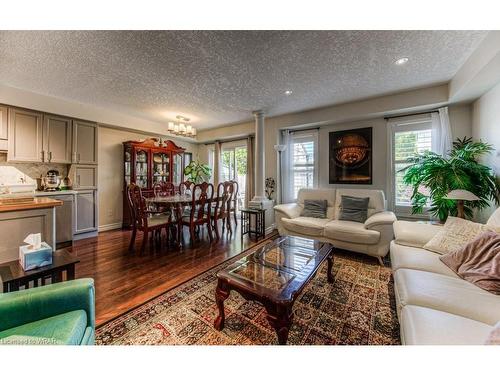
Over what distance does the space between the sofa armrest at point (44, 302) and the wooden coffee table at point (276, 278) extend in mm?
789

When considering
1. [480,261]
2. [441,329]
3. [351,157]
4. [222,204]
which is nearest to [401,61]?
[351,157]

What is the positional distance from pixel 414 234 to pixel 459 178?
43.6 inches

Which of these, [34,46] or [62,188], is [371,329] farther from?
[62,188]

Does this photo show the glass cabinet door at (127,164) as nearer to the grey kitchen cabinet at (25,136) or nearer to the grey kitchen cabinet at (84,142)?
the grey kitchen cabinet at (84,142)

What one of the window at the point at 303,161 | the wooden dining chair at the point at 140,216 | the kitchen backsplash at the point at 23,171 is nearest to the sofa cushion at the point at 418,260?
the window at the point at 303,161

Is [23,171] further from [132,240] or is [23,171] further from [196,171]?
[196,171]

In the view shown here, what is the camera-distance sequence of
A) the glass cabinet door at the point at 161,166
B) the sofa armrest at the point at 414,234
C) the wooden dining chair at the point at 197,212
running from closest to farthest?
the sofa armrest at the point at 414,234, the wooden dining chair at the point at 197,212, the glass cabinet door at the point at 161,166

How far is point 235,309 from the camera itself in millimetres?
1711

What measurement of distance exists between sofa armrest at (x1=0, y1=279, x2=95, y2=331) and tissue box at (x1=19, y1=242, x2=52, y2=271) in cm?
44

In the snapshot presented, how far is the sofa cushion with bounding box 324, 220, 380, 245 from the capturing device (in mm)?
2639

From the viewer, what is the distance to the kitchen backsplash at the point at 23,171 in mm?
3168

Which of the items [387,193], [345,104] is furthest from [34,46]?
[387,193]

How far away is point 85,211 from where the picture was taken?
3732 millimetres
